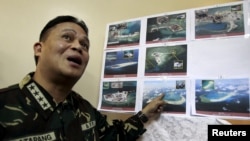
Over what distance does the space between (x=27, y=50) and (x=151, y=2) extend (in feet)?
2.20

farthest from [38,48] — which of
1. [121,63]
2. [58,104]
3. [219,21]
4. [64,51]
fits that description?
[219,21]

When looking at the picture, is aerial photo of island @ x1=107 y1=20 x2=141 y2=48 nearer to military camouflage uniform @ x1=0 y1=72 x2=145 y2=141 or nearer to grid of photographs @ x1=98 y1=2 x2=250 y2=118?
grid of photographs @ x1=98 y1=2 x2=250 y2=118

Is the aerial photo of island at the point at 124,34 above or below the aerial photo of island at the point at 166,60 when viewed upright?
above

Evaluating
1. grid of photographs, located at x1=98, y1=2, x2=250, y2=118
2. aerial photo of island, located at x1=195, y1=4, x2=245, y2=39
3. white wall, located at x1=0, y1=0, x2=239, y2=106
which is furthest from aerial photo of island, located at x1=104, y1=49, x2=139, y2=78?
aerial photo of island, located at x1=195, y1=4, x2=245, y2=39

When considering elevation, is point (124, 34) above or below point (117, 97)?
above

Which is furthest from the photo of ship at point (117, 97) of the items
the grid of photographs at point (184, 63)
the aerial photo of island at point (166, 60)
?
the aerial photo of island at point (166, 60)

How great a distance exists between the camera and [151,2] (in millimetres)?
1199

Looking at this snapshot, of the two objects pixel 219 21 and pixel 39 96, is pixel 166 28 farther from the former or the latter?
pixel 39 96

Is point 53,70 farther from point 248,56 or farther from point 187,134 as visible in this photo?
point 248,56

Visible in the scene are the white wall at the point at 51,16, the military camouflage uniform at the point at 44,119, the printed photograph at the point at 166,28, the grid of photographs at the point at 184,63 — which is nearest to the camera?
the military camouflage uniform at the point at 44,119

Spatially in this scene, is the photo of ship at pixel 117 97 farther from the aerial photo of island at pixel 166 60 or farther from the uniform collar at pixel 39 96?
the uniform collar at pixel 39 96

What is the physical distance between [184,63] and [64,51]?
450 millimetres

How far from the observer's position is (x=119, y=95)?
1020mm

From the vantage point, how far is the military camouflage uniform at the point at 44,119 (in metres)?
0.72
